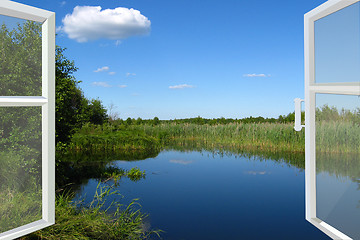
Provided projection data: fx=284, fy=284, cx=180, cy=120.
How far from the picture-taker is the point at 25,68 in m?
2.47

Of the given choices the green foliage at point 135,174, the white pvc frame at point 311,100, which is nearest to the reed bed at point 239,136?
the green foliage at point 135,174

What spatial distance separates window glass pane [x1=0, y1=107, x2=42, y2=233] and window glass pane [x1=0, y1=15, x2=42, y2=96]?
19 cm

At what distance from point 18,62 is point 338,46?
2621mm

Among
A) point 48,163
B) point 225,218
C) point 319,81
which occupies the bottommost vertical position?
point 225,218

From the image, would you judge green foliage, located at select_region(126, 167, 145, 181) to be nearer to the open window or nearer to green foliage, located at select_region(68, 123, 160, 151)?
green foliage, located at select_region(68, 123, 160, 151)

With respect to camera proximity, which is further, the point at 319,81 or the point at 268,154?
the point at 268,154

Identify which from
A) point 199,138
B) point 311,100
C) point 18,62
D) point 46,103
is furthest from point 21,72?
point 199,138

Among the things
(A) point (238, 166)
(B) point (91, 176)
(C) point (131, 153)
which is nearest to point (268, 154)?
(A) point (238, 166)

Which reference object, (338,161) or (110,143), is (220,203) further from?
(110,143)

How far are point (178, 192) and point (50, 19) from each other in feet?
14.1

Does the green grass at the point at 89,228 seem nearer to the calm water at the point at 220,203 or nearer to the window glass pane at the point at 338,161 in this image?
the calm water at the point at 220,203

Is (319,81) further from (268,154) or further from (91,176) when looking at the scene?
(268,154)

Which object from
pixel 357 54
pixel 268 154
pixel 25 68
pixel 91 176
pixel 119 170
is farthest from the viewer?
pixel 268 154

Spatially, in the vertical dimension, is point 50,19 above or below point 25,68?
above
